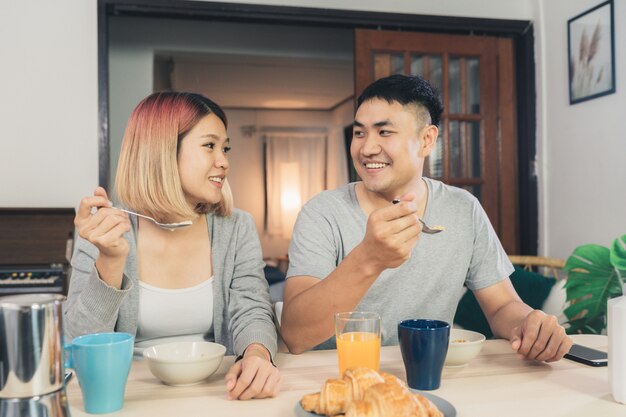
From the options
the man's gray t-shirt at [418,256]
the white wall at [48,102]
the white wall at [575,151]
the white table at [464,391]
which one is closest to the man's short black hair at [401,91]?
the man's gray t-shirt at [418,256]

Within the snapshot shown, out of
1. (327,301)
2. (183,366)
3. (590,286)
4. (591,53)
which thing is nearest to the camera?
(183,366)

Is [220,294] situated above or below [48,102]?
below

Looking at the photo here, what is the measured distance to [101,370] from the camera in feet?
2.70

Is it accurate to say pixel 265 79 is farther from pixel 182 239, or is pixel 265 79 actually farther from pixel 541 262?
pixel 182 239

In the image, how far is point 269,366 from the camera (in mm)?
958

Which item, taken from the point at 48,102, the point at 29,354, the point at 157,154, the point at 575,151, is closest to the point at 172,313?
the point at 157,154

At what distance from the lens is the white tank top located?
138 centimetres

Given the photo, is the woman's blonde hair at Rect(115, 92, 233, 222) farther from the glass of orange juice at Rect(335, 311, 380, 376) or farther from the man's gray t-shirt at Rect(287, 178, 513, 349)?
the glass of orange juice at Rect(335, 311, 380, 376)

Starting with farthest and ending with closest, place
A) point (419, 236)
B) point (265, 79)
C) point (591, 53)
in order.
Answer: point (265, 79) → point (591, 53) → point (419, 236)

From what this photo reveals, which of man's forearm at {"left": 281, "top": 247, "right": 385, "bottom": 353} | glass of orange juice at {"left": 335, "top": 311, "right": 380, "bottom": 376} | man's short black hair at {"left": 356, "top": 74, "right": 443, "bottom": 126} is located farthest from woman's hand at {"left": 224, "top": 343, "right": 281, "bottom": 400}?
man's short black hair at {"left": 356, "top": 74, "right": 443, "bottom": 126}

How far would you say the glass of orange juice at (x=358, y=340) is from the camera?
3.10 ft

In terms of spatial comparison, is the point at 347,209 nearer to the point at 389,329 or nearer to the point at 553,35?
the point at 389,329

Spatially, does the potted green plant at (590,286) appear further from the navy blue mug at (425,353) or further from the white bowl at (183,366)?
the white bowl at (183,366)

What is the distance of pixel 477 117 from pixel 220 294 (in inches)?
92.8
